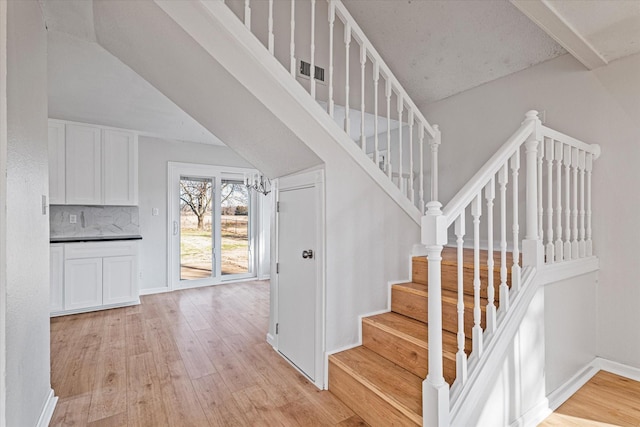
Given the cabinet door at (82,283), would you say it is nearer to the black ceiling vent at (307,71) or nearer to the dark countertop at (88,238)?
the dark countertop at (88,238)

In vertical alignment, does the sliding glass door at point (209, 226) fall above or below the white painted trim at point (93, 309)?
above

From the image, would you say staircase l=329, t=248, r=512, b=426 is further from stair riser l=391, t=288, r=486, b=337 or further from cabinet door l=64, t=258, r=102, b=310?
cabinet door l=64, t=258, r=102, b=310

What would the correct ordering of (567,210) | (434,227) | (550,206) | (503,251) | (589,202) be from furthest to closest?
1. (589,202)
2. (567,210)
3. (550,206)
4. (503,251)
5. (434,227)

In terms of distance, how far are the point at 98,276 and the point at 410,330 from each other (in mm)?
3976

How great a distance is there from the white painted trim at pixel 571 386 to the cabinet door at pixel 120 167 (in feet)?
16.3

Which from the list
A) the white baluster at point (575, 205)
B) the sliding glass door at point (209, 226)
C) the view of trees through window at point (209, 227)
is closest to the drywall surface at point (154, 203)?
the sliding glass door at point (209, 226)

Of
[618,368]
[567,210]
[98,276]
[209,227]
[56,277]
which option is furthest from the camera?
[209,227]

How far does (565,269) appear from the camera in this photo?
6.73 feet

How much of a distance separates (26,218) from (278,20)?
7.75 ft

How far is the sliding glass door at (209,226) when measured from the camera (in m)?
5.07

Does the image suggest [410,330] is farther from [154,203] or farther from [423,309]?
[154,203]

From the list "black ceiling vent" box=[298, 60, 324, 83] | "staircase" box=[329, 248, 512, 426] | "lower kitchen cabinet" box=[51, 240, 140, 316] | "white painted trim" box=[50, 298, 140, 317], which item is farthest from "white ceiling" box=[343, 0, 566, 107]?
"white painted trim" box=[50, 298, 140, 317]

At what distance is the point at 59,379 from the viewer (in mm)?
2285

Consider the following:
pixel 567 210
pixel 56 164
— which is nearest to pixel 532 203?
pixel 567 210
